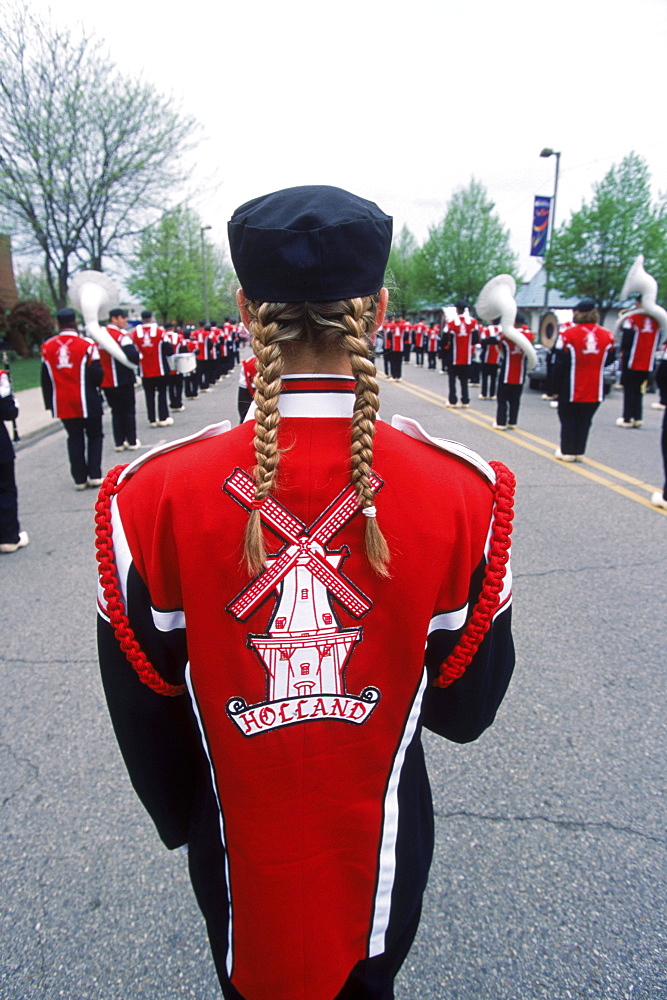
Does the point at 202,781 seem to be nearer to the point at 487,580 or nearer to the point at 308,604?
the point at 308,604

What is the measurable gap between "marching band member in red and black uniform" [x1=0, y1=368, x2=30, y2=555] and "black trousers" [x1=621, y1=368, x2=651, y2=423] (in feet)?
31.8

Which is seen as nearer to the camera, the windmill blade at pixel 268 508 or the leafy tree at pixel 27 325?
the windmill blade at pixel 268 508

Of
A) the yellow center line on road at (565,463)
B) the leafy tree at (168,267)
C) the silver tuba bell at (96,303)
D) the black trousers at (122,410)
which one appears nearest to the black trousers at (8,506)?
the silver tuba bell at (96,303)

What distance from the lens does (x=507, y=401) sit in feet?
35.0

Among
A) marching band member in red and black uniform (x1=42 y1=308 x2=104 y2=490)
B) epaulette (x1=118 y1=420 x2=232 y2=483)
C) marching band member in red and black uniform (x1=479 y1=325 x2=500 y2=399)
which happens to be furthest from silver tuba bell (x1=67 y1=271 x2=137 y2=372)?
marching band member in red and black uniform (x1=479 y1=325 x2=500 y2=399)

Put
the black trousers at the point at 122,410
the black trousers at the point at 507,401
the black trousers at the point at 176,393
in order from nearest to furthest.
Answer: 1. the black trousers at the point at 122,410
2. the black trousers at the point at 507,401
3. the black trousers at the point at 176,393

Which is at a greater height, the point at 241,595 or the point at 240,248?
the point at 240,248

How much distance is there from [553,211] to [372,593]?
28.0 meters

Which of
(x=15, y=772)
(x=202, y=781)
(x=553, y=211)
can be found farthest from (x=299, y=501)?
(x=553, y=211)

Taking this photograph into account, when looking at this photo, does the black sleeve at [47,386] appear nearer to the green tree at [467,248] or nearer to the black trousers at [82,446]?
the black trousers at [82,446]

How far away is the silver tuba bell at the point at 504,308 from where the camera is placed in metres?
Result: 9.67

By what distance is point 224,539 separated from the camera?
98 centimetres

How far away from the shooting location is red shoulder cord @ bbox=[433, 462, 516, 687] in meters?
1.10

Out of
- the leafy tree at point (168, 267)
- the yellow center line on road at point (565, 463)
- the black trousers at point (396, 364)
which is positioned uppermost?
the leafy tree at point (168, 267)
